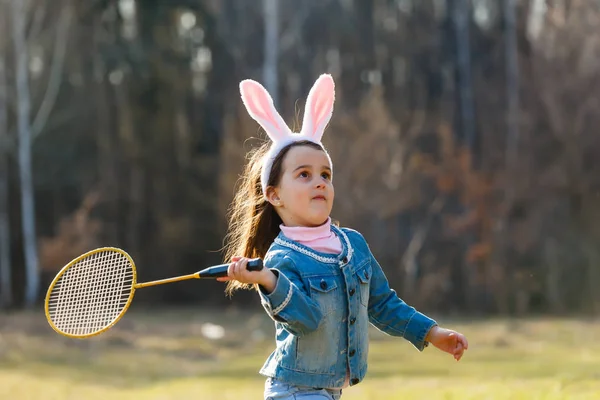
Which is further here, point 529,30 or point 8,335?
point 529,30

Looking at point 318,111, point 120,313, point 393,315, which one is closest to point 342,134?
point 318,111

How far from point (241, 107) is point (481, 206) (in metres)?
4.93

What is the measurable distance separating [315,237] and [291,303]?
402 mm

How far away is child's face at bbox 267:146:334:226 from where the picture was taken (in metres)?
3.80

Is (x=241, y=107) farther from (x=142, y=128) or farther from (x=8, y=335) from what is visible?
(x=8, y=335)

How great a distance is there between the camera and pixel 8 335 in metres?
15.7

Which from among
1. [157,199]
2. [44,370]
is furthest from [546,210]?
[44,370]

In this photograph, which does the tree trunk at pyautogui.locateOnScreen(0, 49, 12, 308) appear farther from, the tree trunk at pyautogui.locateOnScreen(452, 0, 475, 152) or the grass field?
the tree trunk at pyautogui.locateOnScreen(452, 0, 475, 152)

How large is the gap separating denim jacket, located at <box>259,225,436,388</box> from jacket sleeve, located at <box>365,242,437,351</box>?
0.42ft

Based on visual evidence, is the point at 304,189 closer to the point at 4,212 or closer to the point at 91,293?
the point at 91,293

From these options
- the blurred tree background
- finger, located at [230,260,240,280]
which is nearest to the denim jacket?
finger, located at [230,260,240,280]

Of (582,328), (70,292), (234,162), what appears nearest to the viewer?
(70,292)

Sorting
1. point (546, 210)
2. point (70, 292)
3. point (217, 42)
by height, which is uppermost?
point (217, 42)

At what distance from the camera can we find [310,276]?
3.71 m
